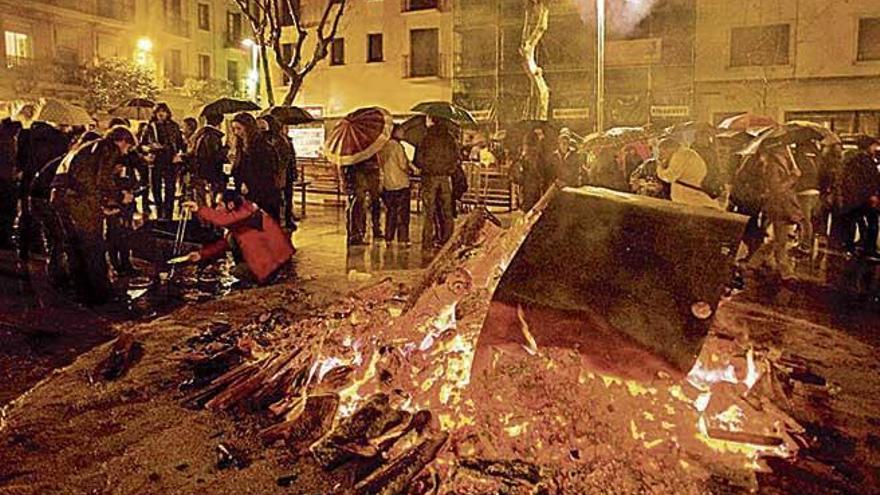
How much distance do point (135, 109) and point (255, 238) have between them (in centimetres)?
1368

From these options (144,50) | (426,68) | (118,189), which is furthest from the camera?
(144,50)

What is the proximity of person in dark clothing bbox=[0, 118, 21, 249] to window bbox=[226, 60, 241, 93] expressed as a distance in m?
42.9

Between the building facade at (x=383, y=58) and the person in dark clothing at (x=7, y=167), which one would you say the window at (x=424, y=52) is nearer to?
the building facade at (x=383, y=58)

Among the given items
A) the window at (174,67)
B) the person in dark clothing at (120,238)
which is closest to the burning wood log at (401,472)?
the person in dark clothing at (120,238)

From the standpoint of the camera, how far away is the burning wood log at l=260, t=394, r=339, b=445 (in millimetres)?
4891

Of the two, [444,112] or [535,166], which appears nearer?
[535,166]

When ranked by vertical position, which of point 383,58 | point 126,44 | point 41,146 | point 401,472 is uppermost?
point 126,44

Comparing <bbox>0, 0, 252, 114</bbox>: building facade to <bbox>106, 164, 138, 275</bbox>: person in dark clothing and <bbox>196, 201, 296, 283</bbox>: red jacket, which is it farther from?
<bbox>196, 201, 296, 283</bbox>: red jacket

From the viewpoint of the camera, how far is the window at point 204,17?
5178 centimetres

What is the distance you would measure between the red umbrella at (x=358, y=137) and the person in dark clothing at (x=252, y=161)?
107cm

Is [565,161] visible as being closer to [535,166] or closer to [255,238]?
[535,166]

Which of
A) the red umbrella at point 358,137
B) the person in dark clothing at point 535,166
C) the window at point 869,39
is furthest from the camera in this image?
the window at point 869,39

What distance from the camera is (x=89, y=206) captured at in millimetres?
8930

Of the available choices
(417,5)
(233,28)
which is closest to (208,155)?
(417,5)
